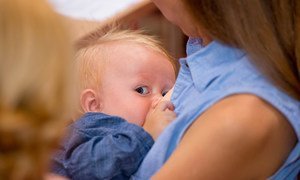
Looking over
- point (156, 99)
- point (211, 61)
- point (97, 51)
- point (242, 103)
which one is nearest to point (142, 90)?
point (156, 99)

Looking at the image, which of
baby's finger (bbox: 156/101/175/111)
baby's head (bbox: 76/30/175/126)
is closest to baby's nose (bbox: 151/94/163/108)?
baby's head (bbox: 76/30/175/126)

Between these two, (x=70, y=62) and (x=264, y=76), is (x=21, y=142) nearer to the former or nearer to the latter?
(x=70, y=62)

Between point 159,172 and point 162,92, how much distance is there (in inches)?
18.2

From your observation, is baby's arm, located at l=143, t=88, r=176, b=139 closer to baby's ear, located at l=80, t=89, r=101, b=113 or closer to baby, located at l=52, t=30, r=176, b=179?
baby, located at l=52, t=30, r=176, b=179

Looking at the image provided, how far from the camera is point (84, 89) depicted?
176 centimetres

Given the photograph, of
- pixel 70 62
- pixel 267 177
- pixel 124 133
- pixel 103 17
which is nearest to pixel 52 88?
pixel 70 62

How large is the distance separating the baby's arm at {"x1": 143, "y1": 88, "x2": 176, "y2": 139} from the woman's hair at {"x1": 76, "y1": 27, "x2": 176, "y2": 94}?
7.9 inches

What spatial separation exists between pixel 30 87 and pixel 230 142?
1.63ft

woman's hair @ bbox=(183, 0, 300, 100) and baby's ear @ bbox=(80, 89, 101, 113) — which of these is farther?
baby's ear @ bbox=(80, 89, 101, 113)

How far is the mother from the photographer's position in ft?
4.26

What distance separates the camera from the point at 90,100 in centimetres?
175

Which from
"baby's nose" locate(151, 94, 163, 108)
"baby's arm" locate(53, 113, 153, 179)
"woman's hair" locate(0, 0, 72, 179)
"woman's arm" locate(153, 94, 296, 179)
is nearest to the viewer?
"woman's hair" locate(0, 0, 72, 179)

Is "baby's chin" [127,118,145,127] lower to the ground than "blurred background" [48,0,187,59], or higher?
higher

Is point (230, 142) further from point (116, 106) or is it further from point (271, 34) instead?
point (116, 106)
